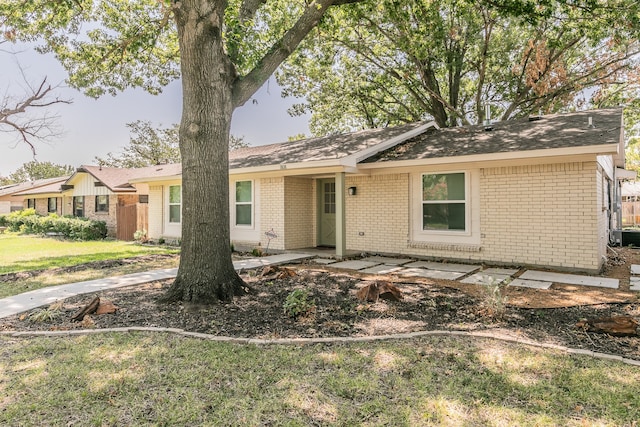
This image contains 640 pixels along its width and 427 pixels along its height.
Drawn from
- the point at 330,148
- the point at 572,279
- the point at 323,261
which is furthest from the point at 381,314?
the point at 330,148

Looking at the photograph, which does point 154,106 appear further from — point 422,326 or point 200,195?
point 422,326

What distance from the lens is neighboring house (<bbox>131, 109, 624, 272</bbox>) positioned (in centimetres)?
769

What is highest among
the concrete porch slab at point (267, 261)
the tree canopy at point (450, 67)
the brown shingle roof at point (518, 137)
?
the tree canopy at point (450, 67)

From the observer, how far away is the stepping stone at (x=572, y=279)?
6556 mm

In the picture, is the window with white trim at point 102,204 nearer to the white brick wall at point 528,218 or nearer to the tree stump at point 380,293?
the white brick wall at point 528,218

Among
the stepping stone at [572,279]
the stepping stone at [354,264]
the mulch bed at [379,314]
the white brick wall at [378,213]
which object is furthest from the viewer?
the white brick wall at [378,213]

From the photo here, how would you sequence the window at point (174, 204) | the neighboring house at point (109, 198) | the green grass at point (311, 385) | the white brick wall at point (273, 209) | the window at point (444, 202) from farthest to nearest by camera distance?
the neighboring house at point (109, 198)
the window at point (174, 204)
the white brick wall at point (273, 209)
the window at point (444, 202)
the green grass at point (311, 385)

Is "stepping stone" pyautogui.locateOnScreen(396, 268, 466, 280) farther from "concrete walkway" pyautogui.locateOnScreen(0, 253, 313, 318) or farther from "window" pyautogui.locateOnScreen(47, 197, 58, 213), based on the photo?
Result: "window" pyautogui.locateOnScreen(47, 197, 58, 213)

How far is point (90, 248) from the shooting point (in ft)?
44.4

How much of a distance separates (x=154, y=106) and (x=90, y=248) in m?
23.0

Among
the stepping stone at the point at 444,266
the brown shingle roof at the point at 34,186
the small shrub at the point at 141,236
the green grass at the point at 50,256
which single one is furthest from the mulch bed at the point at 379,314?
the brown shingle roof at the point at 34,186

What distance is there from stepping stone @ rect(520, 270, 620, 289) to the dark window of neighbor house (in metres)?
23.5

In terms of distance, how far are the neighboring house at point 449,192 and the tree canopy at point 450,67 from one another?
400 cm

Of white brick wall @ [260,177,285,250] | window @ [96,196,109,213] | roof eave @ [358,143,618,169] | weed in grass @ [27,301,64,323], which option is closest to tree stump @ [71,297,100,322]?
weed in grass @ [27,301,64,323]
